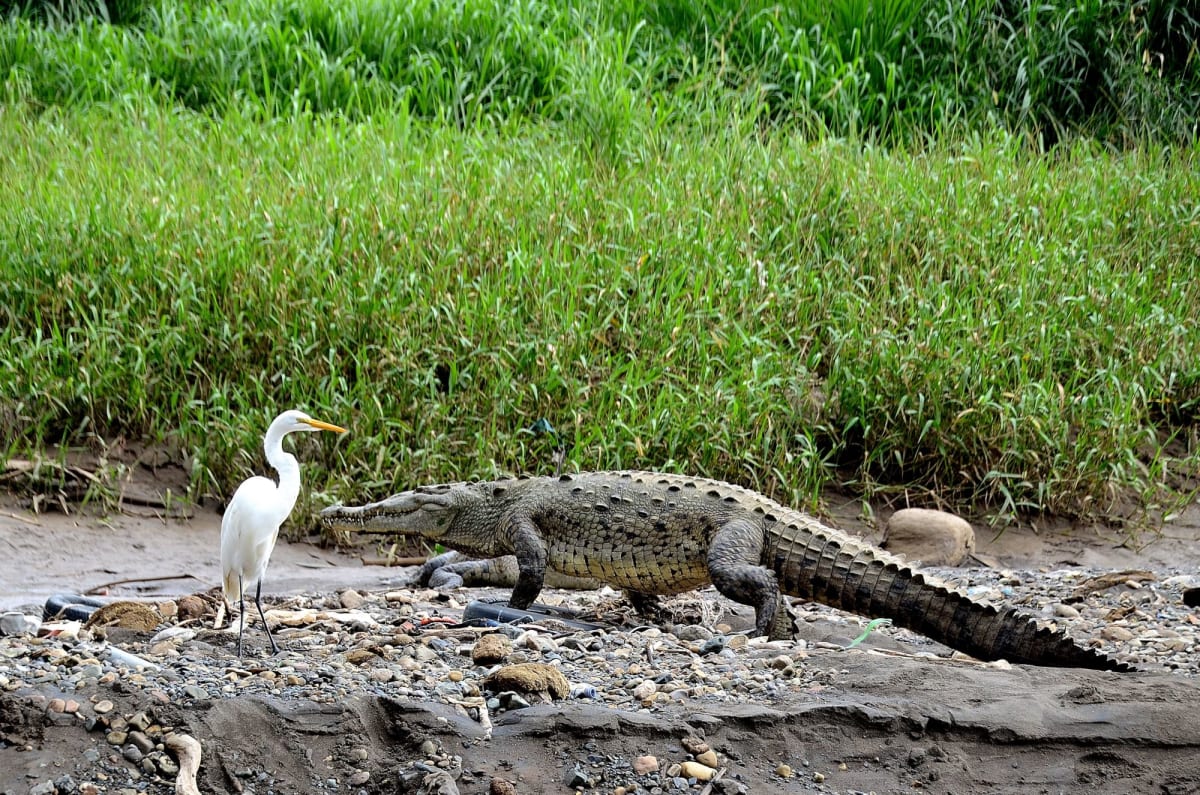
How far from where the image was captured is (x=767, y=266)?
8141mm

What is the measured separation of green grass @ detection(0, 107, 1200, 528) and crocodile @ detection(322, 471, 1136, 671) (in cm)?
144

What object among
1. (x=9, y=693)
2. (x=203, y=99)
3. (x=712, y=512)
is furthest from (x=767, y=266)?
(x=9, y=693)

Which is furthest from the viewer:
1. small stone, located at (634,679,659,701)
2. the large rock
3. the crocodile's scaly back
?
the large rock

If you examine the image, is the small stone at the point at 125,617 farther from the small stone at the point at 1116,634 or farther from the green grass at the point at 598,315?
the small stone at the point at 1116,634

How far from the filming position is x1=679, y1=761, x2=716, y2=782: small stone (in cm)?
326

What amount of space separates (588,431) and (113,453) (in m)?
2.55

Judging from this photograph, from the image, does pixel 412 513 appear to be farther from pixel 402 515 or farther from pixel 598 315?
pixel 598 315

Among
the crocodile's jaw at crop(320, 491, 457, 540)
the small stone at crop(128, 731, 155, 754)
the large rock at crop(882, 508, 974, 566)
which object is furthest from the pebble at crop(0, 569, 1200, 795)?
the large rock at crop(882, 508, 974, 566)

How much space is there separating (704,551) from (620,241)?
3547 mm

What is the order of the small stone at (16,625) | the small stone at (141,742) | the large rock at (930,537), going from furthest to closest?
the large rock at (930,537) → the small stone at (16,625) → the small stone at (141,742)

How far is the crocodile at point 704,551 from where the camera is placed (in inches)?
180

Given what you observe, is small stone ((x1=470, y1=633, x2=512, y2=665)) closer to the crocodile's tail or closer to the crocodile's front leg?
the crocodile's front leg

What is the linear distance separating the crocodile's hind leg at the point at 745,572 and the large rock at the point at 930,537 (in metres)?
1.93

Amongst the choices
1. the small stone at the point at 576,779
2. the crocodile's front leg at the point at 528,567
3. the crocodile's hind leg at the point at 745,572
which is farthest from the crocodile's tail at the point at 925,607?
the small stone at the point at 576,779
